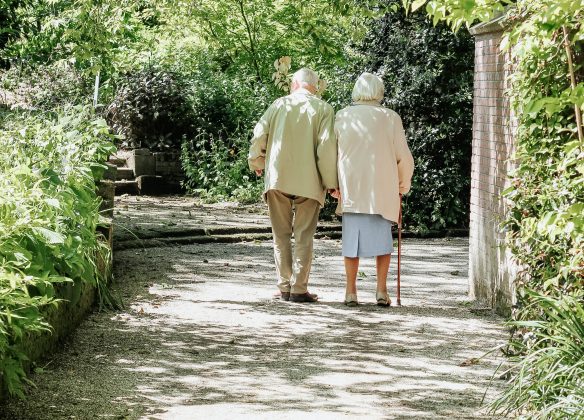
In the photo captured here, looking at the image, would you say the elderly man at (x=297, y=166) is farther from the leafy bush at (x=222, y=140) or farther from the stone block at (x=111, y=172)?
the leafy bush at (x=222, y=140)

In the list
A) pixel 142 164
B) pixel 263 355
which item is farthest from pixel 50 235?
pixel 142 164

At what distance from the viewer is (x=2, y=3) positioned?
14375 millimetres

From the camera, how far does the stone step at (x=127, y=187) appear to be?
17750 mm

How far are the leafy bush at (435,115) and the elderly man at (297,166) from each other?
17.7 ft

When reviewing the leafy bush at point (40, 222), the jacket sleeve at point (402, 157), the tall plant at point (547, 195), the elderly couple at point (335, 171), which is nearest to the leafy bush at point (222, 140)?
the elderly couple at point (335, 171)

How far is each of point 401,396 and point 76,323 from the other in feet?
8.91

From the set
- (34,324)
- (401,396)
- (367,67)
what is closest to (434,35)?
(367,67)

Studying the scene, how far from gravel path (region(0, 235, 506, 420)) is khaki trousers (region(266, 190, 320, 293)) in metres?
0.24

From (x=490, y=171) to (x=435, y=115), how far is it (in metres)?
5.83

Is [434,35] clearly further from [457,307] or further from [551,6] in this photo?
[551,6]

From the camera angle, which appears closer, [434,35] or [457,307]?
[457,307]

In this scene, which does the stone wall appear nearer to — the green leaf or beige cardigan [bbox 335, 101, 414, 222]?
beige cardigan [bbox 335, 101, 414, 222]

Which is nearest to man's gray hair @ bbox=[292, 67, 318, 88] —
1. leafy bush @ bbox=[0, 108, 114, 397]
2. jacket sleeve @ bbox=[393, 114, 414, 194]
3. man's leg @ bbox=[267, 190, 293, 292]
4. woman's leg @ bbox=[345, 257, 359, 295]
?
jacket sleeve @ bbox=[393, 114, 414, 194]

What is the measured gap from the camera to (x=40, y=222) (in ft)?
19.0
